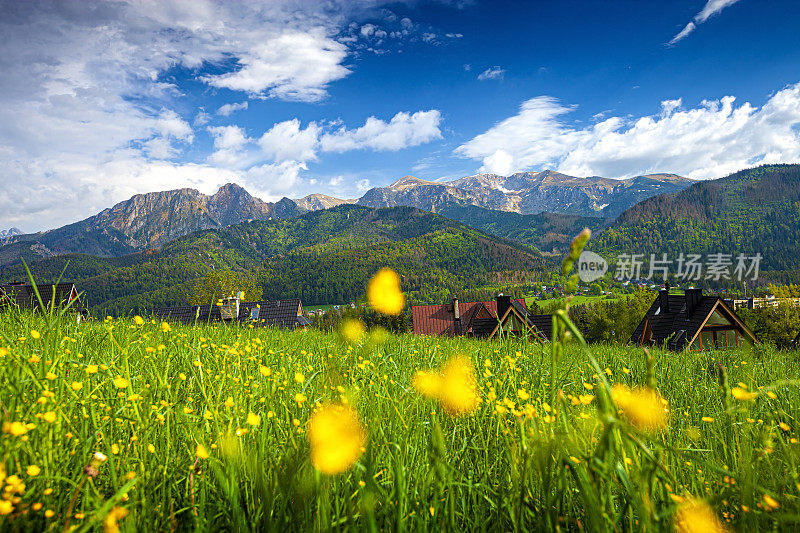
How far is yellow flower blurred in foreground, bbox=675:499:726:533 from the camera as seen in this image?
1176mm

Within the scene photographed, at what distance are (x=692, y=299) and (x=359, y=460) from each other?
113 ft

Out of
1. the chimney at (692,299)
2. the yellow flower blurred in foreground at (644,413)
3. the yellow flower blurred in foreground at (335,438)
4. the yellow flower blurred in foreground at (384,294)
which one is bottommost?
the chimney at (692,299)

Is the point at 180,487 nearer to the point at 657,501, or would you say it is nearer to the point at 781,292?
the point at 657,501

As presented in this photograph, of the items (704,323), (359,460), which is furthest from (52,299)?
(704,323)

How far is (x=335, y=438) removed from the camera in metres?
1.84

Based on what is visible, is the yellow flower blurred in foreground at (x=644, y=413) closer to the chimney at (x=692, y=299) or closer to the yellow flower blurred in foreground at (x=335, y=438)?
the yellow flower blurred in foreground at (x=335, y=438)

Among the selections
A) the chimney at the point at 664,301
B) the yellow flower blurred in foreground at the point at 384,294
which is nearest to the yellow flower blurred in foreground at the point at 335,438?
the yellow flower blurred in foreground at the point at 384,294

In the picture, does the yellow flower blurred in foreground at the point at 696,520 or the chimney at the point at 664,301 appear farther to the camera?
the chimney at the point at 664,301

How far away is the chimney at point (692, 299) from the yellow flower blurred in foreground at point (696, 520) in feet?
110

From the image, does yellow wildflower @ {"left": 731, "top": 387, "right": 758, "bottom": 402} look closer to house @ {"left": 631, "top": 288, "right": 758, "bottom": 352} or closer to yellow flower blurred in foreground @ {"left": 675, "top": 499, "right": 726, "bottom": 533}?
yellow flower blurred in foreground @ {"left": 675, "top": 499, "right": 726, "bottom": 533}

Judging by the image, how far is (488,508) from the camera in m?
1.75

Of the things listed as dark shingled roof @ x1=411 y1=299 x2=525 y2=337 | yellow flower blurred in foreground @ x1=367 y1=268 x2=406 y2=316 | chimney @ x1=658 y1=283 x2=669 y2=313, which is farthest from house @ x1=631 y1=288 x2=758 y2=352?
yellow flower blurred in foreground @ x1=367 y1=268 x2=406 y2=316

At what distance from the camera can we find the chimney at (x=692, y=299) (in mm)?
28625

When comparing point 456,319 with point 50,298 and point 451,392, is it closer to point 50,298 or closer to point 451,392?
point 50,298
